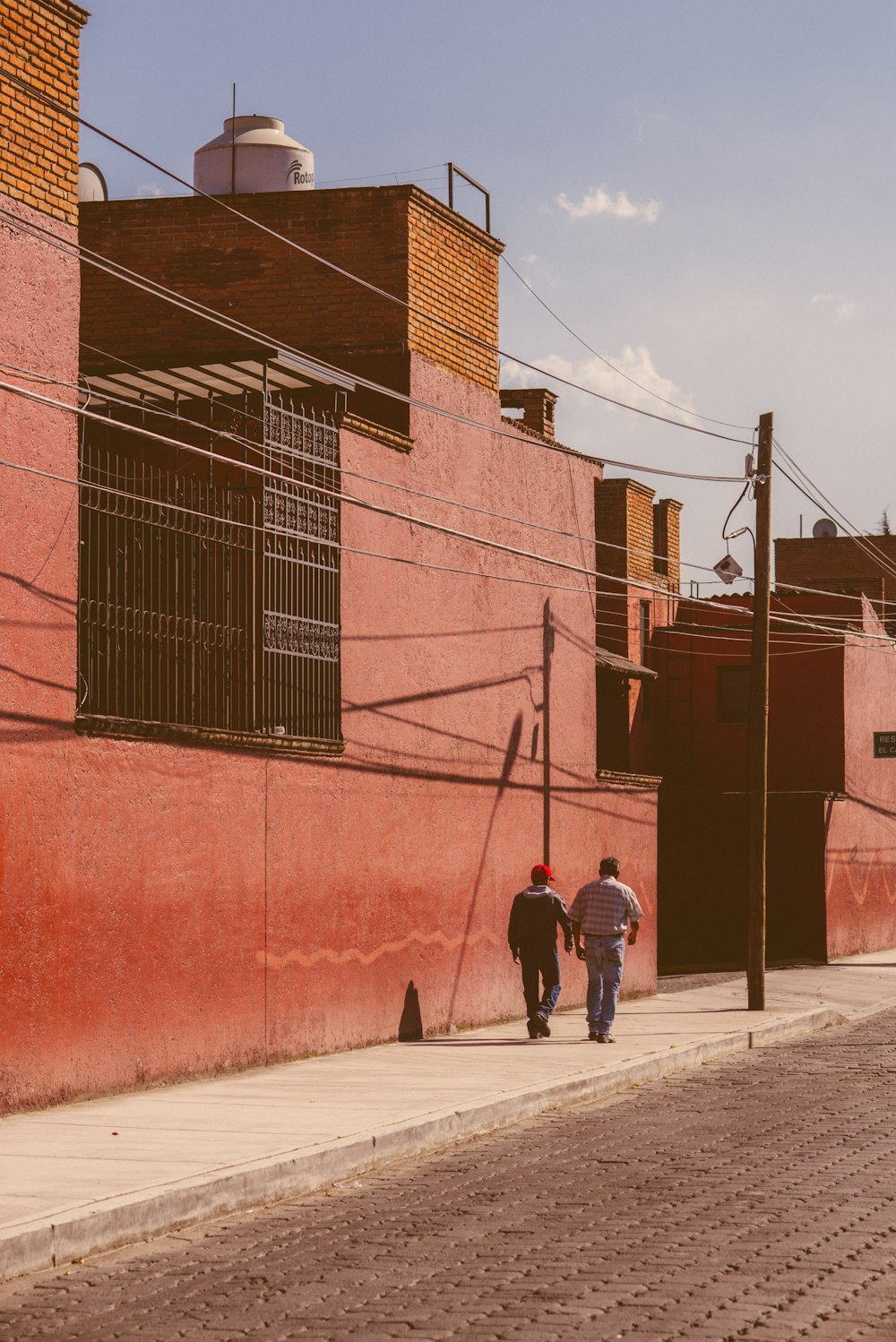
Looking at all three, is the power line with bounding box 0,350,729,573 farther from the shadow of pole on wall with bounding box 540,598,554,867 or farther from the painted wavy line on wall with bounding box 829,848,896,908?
the painted wavy line on wall with bounding box 829,848,896,908

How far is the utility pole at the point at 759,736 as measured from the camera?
20578 millimetres

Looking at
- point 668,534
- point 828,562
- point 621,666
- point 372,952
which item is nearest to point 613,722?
point 621,666

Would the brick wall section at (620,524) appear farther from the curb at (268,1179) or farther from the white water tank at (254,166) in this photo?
the curb at (268,1179)

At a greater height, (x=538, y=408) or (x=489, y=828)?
(x=538, y=408)

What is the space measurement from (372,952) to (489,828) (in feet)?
10.3

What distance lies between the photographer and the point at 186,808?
45.4ft

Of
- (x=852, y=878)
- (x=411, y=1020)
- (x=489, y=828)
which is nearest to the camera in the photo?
(x=411, y=1020)

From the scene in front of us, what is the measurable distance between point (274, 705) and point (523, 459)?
647cm

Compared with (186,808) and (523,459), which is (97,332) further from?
(186,808)

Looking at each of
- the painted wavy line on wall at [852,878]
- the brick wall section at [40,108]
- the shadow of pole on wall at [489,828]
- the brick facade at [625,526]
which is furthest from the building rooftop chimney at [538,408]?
the brick wall section at [40,108]

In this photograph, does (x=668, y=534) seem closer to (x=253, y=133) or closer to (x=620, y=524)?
(x=620, y=524)

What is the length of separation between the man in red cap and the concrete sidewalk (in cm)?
41

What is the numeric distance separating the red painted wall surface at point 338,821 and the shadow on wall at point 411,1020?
0.36 ft

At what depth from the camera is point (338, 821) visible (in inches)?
639
